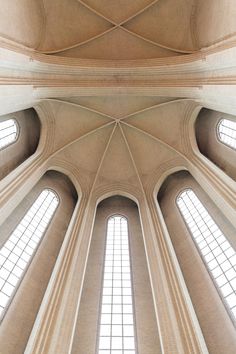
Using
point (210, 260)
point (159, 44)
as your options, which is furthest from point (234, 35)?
point (210, 260)

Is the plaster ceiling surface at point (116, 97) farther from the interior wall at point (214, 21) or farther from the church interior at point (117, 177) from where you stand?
the interior wall at point (214, 21)

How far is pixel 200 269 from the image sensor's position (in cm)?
1050

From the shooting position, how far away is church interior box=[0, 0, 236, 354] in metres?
8.73

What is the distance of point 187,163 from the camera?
48.0 ft

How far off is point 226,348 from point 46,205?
31.6ft

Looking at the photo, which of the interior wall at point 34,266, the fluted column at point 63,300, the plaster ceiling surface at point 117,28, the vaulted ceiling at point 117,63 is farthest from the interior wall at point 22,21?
the fluted column at point 63,300

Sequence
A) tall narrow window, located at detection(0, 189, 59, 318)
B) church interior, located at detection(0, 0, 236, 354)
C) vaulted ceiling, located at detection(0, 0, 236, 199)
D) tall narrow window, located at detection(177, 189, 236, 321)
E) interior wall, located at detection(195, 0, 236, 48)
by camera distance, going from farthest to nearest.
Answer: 1. vaulted ceiling, located at detection(0, 0, 236, 199)
2. interior wall, located at detection(195, 0, 236, 48)
3. tall narrow window, located at detection(0, 189, 59, 318)
4. tall narrow window, located at detection(177, 189, 236, 321)
5. church interior, located at detection(0, 0, 236, 354)

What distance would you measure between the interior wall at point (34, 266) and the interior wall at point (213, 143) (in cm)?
776

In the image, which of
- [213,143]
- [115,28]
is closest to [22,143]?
[115,28]

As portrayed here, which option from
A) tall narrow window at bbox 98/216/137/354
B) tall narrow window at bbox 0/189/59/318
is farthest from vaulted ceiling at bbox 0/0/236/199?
tall narrow window at bbox 98/216/137/354

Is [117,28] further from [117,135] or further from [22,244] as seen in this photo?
[22,244]

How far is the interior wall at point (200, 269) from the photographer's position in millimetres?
8195

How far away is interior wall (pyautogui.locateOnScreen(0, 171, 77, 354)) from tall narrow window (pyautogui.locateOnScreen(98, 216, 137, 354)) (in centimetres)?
223

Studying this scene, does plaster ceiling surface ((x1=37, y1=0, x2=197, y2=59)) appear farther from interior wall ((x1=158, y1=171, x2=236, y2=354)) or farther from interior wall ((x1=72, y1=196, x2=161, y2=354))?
interior wall ((x1=72, y1=196, x2=161, y2=354))
